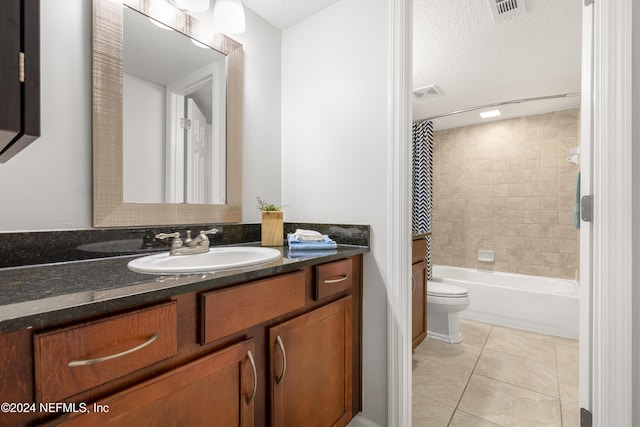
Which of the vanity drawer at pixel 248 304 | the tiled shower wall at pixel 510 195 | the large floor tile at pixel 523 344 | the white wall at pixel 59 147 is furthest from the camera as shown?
the tiled shower wall at pixel 510 195

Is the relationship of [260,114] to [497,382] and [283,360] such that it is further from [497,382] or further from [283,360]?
[497,382]

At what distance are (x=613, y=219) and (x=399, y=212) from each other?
75 centimetres

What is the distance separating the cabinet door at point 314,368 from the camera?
3.19 ft

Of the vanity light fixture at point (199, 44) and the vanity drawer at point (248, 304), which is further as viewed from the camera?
the vanity light fixture at point (199, 44)

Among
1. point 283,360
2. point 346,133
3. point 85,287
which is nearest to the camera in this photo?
point 85,287

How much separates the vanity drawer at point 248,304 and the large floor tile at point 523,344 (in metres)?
2.13

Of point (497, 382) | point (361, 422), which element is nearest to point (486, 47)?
point (497, 382)

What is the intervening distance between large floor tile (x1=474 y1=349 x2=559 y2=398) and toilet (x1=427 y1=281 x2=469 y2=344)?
272mm

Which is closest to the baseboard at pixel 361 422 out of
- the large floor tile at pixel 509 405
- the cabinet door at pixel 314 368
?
the cabinet door at pixel 314 368

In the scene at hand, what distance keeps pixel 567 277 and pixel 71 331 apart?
4219mm

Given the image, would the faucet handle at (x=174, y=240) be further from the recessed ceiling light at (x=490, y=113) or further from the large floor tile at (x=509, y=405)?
the recessed ceiling light at (x=490, y=113)

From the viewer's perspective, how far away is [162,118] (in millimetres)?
1280

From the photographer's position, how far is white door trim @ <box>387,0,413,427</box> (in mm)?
1340

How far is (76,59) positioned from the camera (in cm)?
105
